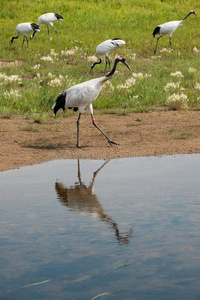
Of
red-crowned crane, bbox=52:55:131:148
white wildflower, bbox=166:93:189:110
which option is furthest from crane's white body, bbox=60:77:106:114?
white wildflower, bbox=166:93:189:110

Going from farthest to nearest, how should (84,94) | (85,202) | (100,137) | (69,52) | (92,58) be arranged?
(69,52)
(92,58)
(100,137)
(84,94)
(85,202)

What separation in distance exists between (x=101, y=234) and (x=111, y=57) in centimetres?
1667

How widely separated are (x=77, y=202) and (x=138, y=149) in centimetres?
308

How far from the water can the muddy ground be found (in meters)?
1.20

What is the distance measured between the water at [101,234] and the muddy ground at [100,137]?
1.20 m

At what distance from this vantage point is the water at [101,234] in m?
3.64

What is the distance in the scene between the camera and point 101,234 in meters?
4.60

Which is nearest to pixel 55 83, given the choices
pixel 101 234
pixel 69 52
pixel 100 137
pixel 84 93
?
pixel 100 137

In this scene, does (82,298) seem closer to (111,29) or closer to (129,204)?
(129,204)

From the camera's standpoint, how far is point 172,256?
4.07 metres

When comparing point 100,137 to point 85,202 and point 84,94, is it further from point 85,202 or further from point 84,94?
point 85,202

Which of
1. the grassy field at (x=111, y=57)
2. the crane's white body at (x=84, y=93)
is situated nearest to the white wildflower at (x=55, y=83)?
the grassy field at (x=111, y=57)

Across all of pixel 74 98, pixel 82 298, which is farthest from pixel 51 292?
pixel 74 98

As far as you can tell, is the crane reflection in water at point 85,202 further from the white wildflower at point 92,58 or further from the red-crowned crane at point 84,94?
the white wildflower at point 92,58
